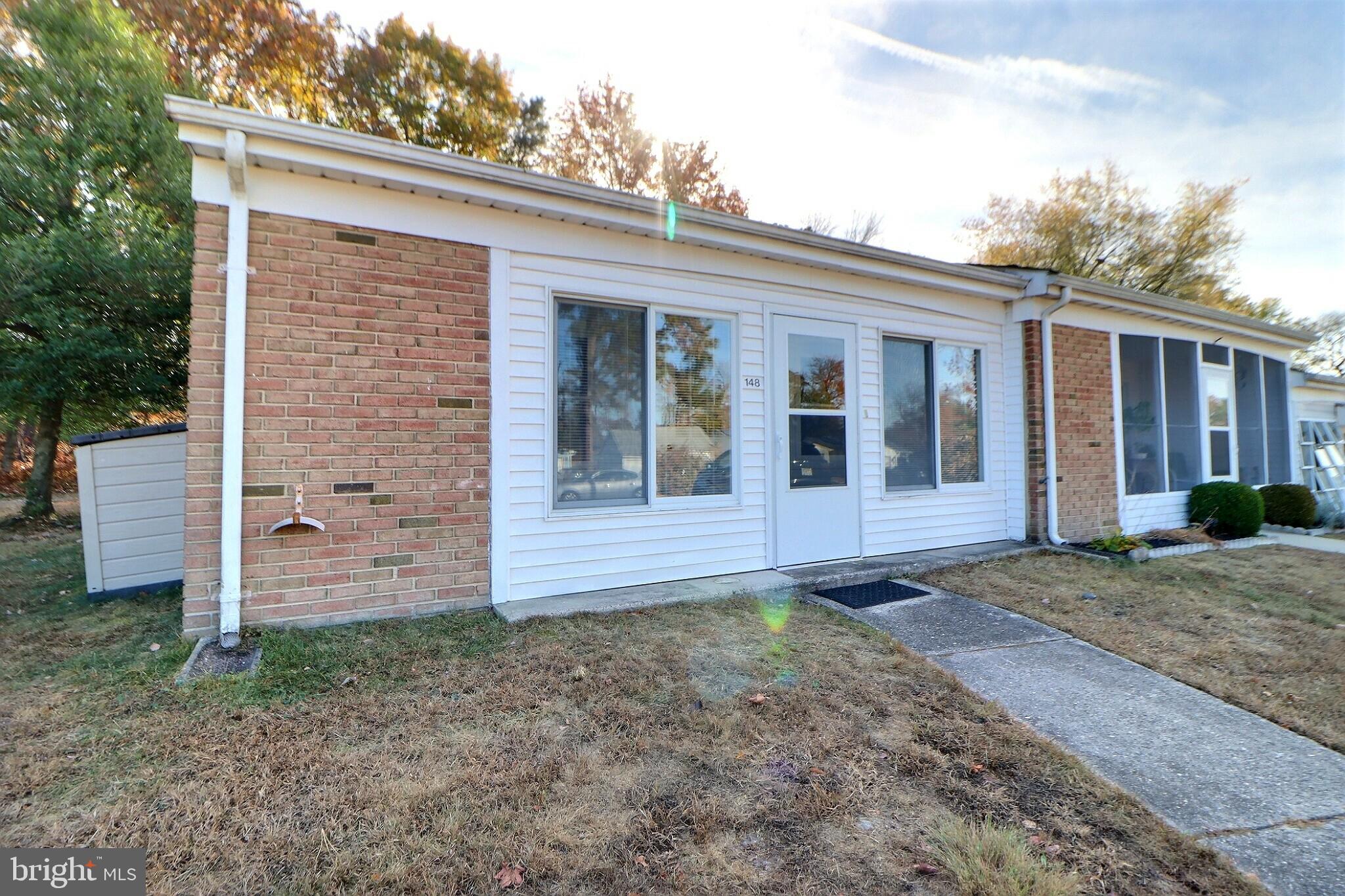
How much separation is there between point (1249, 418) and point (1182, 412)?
2.12 meters

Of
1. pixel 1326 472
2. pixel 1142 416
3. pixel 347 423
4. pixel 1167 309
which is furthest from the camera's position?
pixel 1326 472

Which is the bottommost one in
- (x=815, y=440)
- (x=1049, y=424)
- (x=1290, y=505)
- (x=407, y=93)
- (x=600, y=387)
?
(x=1290, y=505)

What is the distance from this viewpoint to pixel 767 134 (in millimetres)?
10070

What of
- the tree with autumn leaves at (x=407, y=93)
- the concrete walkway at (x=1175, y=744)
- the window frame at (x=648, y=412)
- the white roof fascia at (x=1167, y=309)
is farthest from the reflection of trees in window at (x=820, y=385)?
the tree with autumn leaves at (x=407, y=93)

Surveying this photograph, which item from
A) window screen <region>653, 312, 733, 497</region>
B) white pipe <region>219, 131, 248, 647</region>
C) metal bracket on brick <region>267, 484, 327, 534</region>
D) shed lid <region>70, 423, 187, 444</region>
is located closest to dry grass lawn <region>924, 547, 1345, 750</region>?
window screen <region>653, 312, 733, 497</region>

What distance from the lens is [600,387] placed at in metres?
4.51

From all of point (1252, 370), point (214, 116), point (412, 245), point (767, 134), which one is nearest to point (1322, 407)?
point (1252, 370)

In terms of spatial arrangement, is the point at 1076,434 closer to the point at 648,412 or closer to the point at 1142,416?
the point at 1142,416

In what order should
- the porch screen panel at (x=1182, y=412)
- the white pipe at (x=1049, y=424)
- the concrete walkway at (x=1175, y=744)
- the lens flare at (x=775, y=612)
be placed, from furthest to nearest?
the porch screen panel at (x=1182, y=412) < the white pipe at (x=1049, y=424) < the lens flare at (x=775, y=612) < the concrete walkway at (x=1175, y=744)

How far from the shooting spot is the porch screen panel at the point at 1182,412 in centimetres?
778

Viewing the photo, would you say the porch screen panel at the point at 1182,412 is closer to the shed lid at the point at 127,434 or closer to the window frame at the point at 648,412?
the window frame at the point at 648,412

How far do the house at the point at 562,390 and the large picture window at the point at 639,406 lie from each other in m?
0.02

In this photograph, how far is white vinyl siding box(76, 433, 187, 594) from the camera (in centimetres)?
448

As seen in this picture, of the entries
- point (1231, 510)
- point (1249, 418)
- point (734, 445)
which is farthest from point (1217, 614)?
point (1249, 418)
